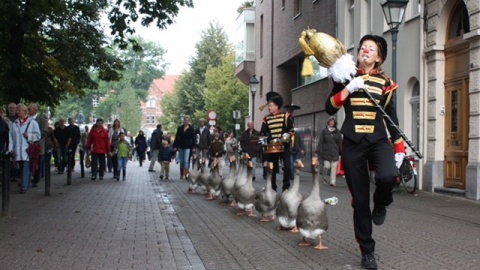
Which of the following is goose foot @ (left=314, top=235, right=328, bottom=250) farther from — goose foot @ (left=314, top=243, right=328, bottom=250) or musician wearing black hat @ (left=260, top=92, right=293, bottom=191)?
musician wearing black hat @ (left=260, top=92, right=293, bottom=191)

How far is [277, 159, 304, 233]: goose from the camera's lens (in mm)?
8695

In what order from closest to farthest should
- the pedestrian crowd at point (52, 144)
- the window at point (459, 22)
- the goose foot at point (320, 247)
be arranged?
the goose foot at point (320, 247)
the pedestrian crowd at point (52, 144)
the window at point (459, 22)

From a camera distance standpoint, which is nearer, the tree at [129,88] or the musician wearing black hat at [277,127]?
the musician wearing black hat at [277,127]

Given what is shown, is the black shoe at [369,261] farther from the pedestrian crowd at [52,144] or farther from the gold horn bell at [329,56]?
the pedestrian crowd at [52,144]

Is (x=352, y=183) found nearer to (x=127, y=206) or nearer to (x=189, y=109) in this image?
(x=127, y=206)

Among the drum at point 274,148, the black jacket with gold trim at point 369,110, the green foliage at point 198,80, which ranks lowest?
the drum at point 274,148

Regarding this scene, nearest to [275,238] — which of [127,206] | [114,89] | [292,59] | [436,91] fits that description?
[127,206]

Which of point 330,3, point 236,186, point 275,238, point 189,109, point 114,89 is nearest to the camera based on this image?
point 275,238

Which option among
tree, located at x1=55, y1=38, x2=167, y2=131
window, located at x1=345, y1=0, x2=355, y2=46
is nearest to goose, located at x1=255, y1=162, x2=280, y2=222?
window, located at x1=345, y1=0, x2=355, y2=46

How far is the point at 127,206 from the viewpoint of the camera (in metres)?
12.9

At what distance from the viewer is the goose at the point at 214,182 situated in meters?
14.0

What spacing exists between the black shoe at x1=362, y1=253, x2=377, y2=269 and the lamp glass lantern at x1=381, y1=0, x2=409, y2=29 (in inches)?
418

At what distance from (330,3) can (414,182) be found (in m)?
13.0

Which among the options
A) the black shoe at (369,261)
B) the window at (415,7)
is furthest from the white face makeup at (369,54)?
the window at (415,7)
